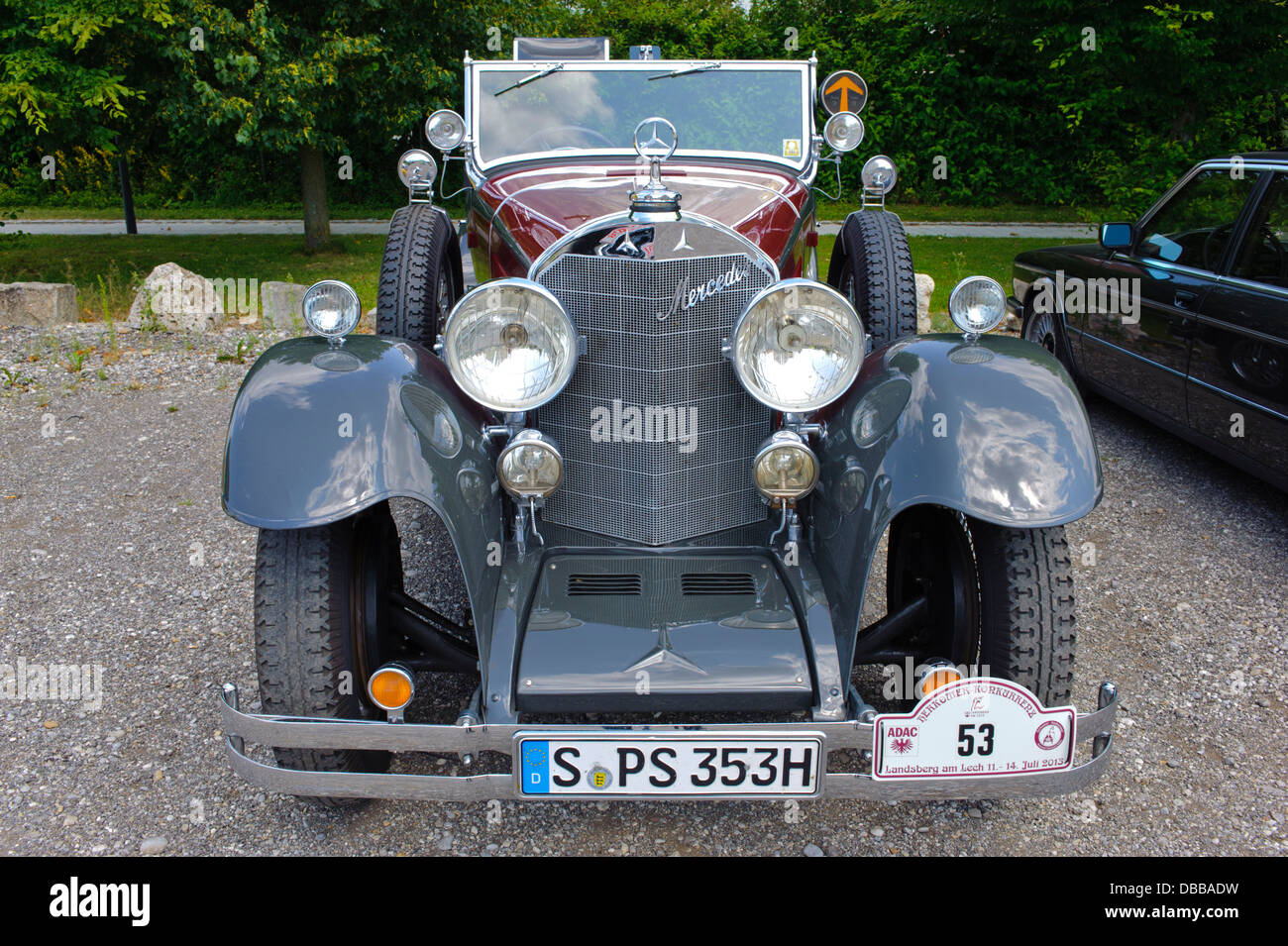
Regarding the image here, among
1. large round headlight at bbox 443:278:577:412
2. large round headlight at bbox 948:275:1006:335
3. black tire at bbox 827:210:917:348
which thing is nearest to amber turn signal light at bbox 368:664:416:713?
large round headlight at bbox 443:278:577:412

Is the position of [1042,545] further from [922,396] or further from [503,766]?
[503,766]

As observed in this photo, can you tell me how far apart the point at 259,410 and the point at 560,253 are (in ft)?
2.99

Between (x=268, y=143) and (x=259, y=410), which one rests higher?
(x=268, y=143)

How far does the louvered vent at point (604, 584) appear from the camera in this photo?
257cm

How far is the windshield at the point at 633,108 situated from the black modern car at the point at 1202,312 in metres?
2.11

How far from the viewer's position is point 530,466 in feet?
8.58

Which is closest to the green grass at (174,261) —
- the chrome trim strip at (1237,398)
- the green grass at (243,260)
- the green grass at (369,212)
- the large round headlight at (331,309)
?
the green grass at (243,260)

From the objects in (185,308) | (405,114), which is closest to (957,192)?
(405,114)

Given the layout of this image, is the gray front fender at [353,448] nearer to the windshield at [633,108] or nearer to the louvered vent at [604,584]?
the louvered vent at [604,584]

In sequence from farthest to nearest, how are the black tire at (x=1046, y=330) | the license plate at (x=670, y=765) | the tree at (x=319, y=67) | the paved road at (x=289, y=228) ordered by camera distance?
1. the paved road at (x=289, y=228)
2. the tree at (x=319, y=67)
3. the black tire at (x=1046, y=330)
4. the license plate at (x=670, y=765)

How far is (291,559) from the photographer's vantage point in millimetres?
2385

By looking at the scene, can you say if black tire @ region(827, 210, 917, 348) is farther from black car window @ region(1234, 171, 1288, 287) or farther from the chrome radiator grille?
black car window @ region(1234, 171, 1288, 287)

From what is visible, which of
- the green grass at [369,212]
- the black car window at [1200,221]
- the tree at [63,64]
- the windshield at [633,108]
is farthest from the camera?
the green grass at [369,212]

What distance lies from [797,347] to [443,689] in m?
1.68
